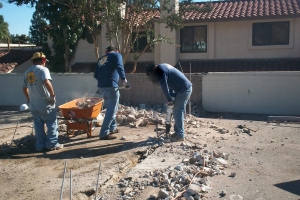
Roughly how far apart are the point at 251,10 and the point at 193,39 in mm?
3238

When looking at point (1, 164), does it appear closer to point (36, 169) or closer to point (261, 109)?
point (36, 169)

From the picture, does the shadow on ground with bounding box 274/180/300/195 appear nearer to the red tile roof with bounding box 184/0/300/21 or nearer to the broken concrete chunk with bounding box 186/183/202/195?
the broken concrete chunk with bounding box 186/183/202/195

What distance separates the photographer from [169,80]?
25.6 feet

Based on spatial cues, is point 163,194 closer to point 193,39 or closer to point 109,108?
point 109,108

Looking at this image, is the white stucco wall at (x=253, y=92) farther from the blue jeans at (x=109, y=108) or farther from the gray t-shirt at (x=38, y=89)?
the gray t-shirt at (x=38, y=89)

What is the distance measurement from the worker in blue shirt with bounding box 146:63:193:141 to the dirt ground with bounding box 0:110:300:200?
40 cm

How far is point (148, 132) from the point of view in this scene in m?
9.10

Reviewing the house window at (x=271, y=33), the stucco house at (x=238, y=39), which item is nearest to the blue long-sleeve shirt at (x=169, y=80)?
the stucco house at (x=238, y=39)

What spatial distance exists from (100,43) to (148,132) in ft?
40.9

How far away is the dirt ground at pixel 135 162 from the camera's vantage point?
5.48 m

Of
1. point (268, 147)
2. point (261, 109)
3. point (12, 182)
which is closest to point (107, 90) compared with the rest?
point (12, 182)

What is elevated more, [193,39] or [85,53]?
[193,39]

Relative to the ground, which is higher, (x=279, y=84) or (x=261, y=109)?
(x=279, y=84)

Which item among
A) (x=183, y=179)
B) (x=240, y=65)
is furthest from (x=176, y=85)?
(x=240, y=65)
